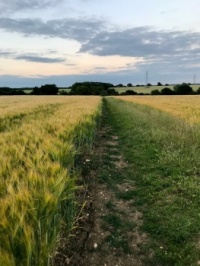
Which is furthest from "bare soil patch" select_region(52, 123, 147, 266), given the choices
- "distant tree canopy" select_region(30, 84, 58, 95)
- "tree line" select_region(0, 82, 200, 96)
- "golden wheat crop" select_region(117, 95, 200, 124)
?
"distant tree canopy" select_region(30, 84, 58, 95)

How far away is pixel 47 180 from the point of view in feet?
10.2

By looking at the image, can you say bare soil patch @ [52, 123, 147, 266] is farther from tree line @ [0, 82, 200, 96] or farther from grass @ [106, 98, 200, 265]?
tree line @ [0, 82, 200, 96]

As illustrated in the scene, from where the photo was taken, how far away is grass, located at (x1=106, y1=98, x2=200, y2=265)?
4.18 m

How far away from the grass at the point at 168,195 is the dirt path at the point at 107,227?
0.15 m

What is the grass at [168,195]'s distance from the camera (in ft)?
13.7

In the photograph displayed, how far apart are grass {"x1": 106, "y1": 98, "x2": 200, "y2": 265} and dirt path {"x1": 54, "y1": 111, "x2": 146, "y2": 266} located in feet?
0.50

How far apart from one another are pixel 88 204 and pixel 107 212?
420mm

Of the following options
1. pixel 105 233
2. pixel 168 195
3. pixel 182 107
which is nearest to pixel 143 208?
pixel 168 195

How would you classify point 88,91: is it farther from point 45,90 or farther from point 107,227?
point 107,227

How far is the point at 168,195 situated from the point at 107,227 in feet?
5.51

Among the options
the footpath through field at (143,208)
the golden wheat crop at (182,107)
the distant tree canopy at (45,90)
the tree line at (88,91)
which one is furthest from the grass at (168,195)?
the distant tree canopy at (45,90)

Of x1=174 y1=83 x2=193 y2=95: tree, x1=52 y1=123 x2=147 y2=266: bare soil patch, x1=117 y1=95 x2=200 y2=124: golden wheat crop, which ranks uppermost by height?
x1=174 y1=83 x2=193 y2=95: tree

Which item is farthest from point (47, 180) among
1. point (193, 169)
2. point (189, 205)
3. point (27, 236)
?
point (193, 169)

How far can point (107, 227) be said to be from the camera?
189 inches
